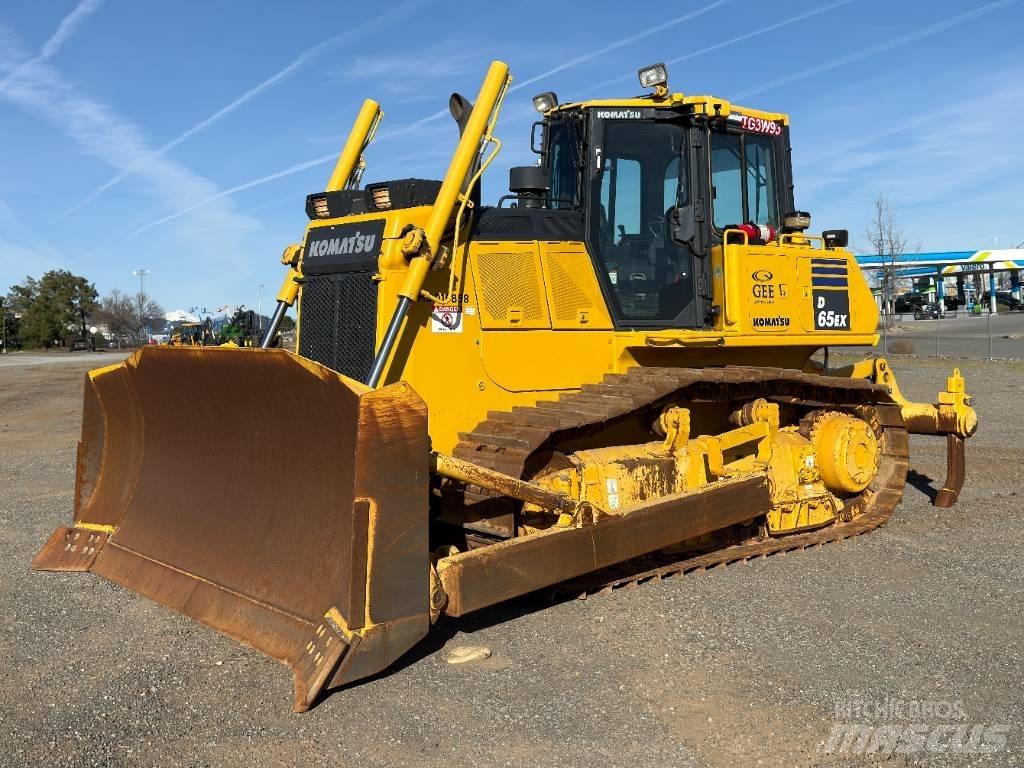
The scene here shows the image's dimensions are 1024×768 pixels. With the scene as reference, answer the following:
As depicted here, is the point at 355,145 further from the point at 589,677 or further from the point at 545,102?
the point at 589,677

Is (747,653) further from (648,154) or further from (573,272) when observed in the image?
(648,154)

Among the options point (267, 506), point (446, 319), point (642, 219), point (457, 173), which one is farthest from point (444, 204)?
point (267, 506)

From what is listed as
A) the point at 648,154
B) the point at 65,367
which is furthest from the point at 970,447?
the point at 65,367

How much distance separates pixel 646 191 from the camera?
6871 millimetres

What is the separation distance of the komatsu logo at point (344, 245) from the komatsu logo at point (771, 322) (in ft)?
9.51

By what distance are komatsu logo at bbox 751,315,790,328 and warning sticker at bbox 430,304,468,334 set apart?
2.36 meters

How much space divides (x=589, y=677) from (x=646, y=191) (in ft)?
11.9

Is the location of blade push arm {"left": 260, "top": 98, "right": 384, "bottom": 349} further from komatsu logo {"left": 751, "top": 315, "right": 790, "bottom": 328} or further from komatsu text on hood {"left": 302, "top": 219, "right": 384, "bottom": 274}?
komatsu logo {"left": 751, "top": 315, "right": 790, "bottom": 328}

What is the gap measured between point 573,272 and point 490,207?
0.71 meters

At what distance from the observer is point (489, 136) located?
6.12 metres

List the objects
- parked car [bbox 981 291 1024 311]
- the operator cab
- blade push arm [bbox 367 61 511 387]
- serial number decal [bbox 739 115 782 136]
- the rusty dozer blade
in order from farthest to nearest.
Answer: parked car [bbox 981 291 1024 311] → serial number decal [bbox 739 115 782 136] → the operator cab → blade push arm [bbox 367 61 511 387] → the rusty dozer blade

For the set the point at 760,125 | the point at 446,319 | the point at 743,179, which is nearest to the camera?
the point at 446,319

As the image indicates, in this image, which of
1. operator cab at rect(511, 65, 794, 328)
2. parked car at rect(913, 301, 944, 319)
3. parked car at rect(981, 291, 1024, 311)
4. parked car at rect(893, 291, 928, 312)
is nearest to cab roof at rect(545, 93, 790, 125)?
operator cab at rect(511, 65, 794, 328)

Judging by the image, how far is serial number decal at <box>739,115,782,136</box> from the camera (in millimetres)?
7305
